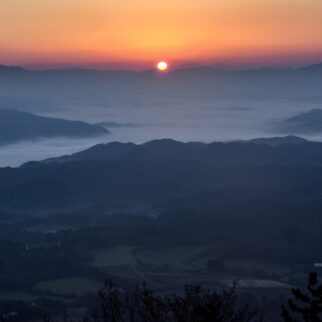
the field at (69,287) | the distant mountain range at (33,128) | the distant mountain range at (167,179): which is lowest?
the field at (69,287)

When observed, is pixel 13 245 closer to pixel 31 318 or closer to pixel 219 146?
pixel 31 318

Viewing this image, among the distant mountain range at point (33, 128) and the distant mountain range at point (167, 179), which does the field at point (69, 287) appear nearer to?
the distant mountain range at point (167, 179)

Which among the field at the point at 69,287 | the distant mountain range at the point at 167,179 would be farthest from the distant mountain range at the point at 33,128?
the field at the point at 69,287

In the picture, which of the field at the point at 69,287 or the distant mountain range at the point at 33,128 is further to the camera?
the distant mountain range at the point at 33,128

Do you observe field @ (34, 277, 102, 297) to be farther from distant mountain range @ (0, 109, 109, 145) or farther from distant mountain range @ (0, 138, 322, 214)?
distant mountain range @ (0, 109, 109, 145)

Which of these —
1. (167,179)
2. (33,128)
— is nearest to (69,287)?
(167,179)

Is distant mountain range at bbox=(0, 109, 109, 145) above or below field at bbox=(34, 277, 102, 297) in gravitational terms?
above

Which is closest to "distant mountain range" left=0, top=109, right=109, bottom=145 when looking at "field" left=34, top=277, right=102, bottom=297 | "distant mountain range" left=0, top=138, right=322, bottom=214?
"distant mountain range" left=0, top=138, right=322, bottom=214

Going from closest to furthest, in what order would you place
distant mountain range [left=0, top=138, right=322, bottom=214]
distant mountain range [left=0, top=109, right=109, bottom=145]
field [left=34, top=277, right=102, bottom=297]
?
field [left=34, top=277, right=102, bottom=297] < distant mountain range [left=0, top=138, right=322, bottom=214] < distant mountain range [left=0, top=109, right=109, bottom=145]

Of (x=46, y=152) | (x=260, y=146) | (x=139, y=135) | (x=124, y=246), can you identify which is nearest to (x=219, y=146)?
(x=260, y=146)
